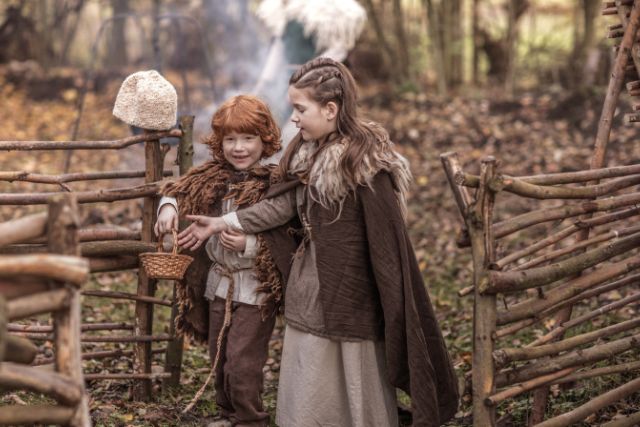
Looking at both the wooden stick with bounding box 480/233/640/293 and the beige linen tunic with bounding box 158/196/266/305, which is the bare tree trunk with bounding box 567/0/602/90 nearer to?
the wooden stick with bounding box 480/233/640/293

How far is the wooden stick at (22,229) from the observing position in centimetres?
238

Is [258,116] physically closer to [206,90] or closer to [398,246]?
[398,246]

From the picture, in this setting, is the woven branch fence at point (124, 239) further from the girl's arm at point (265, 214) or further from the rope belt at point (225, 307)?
the girl's arm at point (265, 214)

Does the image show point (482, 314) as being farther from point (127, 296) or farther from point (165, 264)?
point (127, 296)

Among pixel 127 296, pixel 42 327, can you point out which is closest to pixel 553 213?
pixel 127 296

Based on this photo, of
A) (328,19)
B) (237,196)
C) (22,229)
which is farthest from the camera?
(328,19)

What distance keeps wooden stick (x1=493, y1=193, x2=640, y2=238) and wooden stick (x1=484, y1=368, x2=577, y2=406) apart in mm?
552

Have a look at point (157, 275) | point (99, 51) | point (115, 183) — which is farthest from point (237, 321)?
point (99, 51)

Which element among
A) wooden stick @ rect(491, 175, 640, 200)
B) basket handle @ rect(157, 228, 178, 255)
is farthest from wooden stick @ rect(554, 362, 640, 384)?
basket handle @ rect(157, 228, 178, 255)

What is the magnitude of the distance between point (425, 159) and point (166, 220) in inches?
231

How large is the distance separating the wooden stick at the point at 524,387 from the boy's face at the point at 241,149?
1445mm

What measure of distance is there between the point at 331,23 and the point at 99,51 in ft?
28.0

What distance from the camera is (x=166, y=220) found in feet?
11.8

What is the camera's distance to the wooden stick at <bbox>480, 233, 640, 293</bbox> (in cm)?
289
